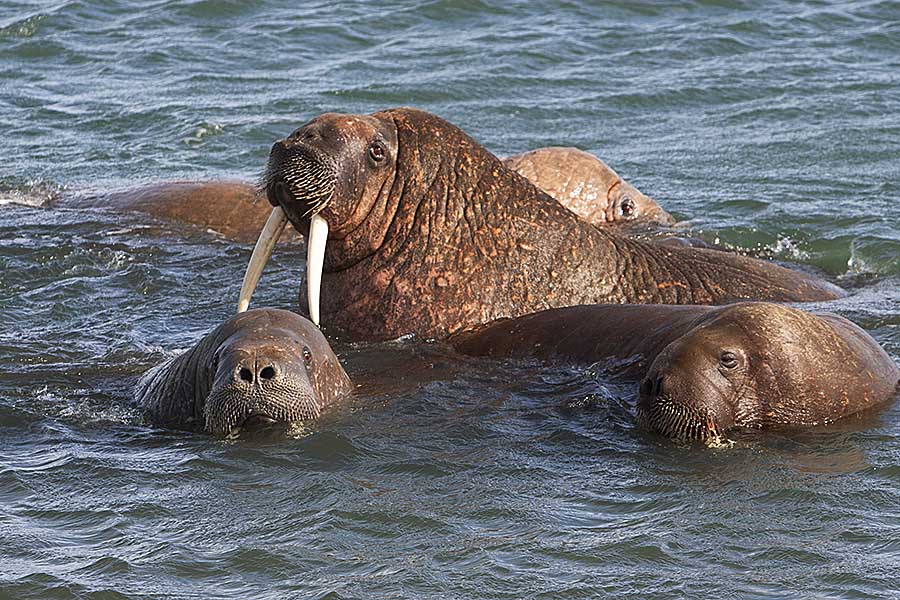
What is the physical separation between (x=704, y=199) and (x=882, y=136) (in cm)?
291

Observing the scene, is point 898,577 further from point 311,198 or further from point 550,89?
point 550,89

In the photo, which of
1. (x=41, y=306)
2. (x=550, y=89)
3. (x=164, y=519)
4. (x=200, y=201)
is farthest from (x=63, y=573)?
(x=550, y=89)

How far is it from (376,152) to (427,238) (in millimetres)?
576

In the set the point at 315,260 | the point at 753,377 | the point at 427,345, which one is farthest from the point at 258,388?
the point at 753,377

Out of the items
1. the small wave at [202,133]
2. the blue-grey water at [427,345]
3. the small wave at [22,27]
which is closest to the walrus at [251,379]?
the blue-grey water at [427,345]

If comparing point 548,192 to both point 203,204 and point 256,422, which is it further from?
point 256,422

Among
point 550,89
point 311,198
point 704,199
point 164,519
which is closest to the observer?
point 164,519

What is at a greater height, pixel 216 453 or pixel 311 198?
pixel 311 198

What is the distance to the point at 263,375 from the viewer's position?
7.21 m

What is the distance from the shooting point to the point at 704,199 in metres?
14.3

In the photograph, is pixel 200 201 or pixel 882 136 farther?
pixel 882 136

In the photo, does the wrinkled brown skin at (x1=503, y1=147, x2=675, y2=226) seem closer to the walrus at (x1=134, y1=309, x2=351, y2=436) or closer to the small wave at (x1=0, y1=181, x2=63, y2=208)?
the small wave at (x1=0, y1=181, x2=63, y2=208)

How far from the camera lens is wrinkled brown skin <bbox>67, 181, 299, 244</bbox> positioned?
504 inches

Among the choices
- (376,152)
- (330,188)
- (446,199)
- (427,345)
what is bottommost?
(427,345)
